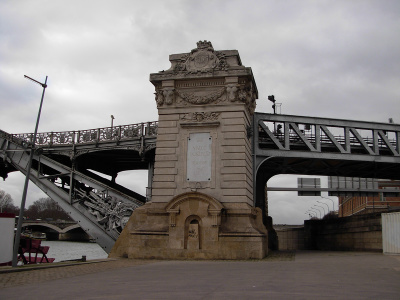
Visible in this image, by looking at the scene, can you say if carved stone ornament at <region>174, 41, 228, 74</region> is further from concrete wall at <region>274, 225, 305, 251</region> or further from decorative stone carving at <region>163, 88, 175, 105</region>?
concrete wall at <region>274, 225, 305, 251</region>

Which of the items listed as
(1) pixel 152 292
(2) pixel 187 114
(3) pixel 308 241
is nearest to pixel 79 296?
(1) pixel 152 292

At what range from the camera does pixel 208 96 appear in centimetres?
2670

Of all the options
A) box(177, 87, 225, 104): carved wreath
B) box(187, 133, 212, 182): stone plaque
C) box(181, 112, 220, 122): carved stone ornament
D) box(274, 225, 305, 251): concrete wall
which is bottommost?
box(274, 225, 305, 251): concrete wall

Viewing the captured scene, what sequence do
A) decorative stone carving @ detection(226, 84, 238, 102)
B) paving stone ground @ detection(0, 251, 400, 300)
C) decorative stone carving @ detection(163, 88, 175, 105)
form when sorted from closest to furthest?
paving stone ground @ detection(0, 251, 400, 300), decorative stone carving @ detection(226, 84, 238, 102), decorative stone carving @ detection(163, 88, 175, 105)

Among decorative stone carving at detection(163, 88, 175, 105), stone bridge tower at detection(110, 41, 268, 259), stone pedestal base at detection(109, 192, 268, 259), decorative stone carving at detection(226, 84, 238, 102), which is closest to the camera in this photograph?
stone pedestal base at detection(109, 192, 268, 259)

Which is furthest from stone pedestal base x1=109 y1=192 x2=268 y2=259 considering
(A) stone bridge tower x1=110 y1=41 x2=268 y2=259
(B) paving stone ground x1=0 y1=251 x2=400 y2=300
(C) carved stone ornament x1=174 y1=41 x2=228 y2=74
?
(B) paving stone ground x1=0 y1=251 x2=400 y2=300

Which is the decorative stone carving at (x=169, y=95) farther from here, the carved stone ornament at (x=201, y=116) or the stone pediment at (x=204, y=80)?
the carved stone ornament at (x=201, y=116)

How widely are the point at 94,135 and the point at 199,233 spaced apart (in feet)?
53.6

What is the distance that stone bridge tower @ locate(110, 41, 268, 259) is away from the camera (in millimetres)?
24500

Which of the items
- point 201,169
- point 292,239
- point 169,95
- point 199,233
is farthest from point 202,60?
point 292,239

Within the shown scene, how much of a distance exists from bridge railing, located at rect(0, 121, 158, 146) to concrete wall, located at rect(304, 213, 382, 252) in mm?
18486

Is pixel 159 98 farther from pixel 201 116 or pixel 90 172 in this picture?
pixel 90 172

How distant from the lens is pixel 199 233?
80.7ft

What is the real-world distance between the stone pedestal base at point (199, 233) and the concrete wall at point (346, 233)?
1233 cm
